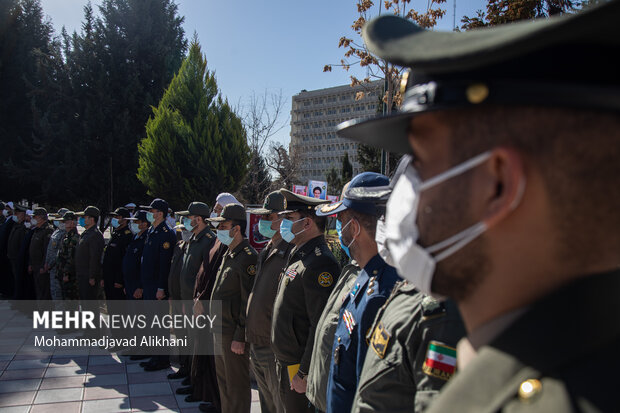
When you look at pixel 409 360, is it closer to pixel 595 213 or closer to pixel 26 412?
pixel 595 213

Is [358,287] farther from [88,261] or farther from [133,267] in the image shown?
[88,261]

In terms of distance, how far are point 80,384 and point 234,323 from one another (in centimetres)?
287

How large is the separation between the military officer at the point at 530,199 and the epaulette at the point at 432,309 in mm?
869

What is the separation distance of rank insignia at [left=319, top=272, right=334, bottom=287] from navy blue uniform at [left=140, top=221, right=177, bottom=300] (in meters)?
4.34

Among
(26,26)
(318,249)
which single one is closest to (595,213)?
(318,249)

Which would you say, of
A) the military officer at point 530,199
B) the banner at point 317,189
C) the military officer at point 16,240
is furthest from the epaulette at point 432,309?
the military officer at point 16,240

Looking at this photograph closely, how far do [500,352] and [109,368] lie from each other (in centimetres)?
753

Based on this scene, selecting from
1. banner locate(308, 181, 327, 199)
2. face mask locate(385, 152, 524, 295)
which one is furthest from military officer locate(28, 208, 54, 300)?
face mask locate(385, 152, 524, 295)

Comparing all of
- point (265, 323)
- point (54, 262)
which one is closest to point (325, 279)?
point (265, 323)

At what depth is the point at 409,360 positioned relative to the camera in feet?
6.35

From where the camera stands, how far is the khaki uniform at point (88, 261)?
8680 mm

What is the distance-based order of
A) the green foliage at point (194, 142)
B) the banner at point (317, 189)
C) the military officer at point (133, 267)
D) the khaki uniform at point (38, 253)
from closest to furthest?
the military officer at point (133, 267), the khaki uniform at point (38, 253), the banner at point (317, 189), the green foliage at point (194, 142)

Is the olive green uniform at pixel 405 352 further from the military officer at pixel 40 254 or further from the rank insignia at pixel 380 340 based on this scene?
the military officer at pixel 40 254

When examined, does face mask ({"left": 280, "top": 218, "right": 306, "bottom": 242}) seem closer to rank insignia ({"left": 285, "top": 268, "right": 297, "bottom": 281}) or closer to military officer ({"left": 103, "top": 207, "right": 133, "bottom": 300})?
rank insignia ({"left": 285, "top": 268, "right": 297, "bottom": 281})
